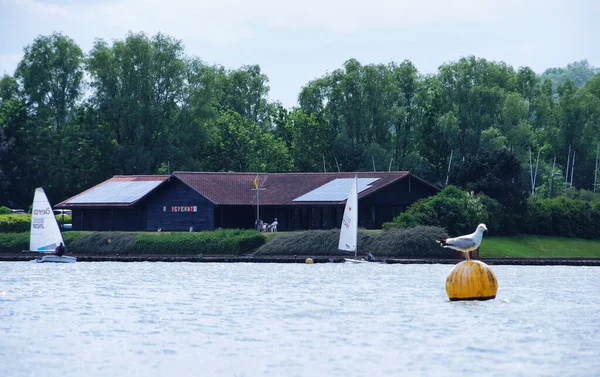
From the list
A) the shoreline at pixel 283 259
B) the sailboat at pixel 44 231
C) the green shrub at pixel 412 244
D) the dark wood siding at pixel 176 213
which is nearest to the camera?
the shoreline at pixel 283 259

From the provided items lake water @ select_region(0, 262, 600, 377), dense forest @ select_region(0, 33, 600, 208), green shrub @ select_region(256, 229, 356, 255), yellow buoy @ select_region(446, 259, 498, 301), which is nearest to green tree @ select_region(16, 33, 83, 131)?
dense forest @ select_region(0, 33, 600, 208)

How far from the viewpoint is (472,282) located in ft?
129

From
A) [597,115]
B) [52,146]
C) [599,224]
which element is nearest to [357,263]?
[599,224]

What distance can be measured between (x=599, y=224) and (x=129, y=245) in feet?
117

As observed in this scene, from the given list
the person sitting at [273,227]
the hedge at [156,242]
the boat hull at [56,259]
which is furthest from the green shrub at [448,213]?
the boat hull at [56,259]

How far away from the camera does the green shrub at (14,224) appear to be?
282 ft

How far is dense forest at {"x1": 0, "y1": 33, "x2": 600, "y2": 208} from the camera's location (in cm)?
10788

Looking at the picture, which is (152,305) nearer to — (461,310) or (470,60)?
(461,310)

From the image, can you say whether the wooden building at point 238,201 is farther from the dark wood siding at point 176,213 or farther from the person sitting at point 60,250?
the person sitting at point 60,250

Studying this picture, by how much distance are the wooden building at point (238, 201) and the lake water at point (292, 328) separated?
92.5ft

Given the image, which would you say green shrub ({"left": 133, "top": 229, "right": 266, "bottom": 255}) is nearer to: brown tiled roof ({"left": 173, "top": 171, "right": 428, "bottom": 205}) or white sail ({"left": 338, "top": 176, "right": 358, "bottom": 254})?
brown tiled roof ({"left": 173, "top": 171, "right": 428, "bottom": 205})

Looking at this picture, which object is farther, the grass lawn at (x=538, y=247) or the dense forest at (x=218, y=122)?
the dense forest at (x=218, y=122)

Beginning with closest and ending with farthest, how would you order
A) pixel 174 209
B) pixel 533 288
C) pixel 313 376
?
pixel 313 376 < pixel 533 288 < pixel 174 209

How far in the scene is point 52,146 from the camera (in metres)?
109
